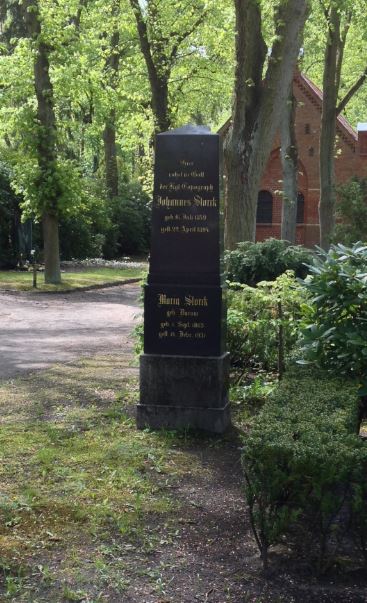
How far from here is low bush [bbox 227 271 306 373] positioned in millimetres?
7871

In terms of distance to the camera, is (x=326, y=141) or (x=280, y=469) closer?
(x=280, y=469)

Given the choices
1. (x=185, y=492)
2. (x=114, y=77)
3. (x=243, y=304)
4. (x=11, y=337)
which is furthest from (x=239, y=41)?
(x=114, y=77)

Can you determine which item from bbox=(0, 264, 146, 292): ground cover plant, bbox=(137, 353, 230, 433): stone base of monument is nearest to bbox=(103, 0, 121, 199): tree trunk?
bbox=(0, 264, 146, 292): ground cover plant

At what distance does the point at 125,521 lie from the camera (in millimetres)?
4641

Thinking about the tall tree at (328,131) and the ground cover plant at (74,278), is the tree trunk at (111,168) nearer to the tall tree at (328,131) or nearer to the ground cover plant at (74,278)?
the ground cover plant at (74,278)

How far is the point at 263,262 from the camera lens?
1070 centimetres

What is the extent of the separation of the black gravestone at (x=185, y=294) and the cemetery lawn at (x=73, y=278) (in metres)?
12.5

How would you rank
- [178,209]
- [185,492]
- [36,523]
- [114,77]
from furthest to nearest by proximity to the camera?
[114,77]
[178,209]
[185,492]
[36,523]

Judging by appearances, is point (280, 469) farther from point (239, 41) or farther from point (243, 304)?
point (239, 41)

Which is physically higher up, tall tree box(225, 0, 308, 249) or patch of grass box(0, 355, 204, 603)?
tall tree box(225, 0, 308, 249)

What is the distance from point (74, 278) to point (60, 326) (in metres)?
9.21

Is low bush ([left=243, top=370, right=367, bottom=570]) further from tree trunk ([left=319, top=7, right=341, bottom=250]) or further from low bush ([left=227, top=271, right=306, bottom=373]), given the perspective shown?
tree trunk ([left=319, top=7, right=341, bottom=250])

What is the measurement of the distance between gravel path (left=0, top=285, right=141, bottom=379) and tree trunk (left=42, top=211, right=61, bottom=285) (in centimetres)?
116

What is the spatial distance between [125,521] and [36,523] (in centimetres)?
53
